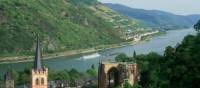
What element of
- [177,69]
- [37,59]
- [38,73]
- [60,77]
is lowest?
[60,77]

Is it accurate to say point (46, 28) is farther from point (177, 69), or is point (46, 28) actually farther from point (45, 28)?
point (177, 69)

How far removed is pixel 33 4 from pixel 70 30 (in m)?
12.2

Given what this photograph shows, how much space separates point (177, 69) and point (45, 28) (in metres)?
107

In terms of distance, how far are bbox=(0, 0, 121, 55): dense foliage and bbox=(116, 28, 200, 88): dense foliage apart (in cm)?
8594

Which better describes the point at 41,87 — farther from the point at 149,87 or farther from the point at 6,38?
the point at 6,38

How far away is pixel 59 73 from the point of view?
7588 cm

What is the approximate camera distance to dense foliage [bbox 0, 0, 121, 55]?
138750 millimetres

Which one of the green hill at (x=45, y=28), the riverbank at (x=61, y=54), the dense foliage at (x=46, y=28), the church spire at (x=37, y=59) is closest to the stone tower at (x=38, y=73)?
the church spire at (x=37, y=59)

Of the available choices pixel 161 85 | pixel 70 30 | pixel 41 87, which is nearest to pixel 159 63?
pixel 161 85

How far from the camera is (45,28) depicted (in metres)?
151

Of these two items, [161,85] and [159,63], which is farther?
[159,63]

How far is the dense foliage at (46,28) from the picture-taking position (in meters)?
139

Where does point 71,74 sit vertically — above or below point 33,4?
below

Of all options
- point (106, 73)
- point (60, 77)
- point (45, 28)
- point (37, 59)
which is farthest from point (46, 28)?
point (37, 59)
